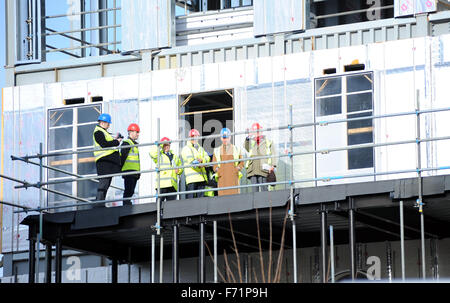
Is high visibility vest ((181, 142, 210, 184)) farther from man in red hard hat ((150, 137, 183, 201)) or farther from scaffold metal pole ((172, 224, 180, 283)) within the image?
scaffold metal pole ((172, 224, 180, 283))

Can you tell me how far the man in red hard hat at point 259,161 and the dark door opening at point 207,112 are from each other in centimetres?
142

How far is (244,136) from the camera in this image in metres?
24.5

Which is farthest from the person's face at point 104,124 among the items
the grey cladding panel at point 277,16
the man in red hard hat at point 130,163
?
the grey cladding panel at point 277,16

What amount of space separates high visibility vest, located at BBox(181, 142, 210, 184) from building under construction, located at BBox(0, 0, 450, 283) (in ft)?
2.77

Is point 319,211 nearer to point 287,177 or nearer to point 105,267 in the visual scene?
point 287,177

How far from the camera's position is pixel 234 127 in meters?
24.8

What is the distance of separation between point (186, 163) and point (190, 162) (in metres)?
0.10

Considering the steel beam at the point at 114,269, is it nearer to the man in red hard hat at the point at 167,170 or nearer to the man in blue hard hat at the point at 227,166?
the man in red hard hat at the point at 167,170

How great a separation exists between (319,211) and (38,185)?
20.0 feet

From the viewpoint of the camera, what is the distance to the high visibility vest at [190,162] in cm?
2293

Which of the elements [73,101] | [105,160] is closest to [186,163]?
[105,160]

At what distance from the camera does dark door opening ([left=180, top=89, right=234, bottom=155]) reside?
2522 cm

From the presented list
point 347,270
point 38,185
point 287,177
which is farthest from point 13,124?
point 347,270

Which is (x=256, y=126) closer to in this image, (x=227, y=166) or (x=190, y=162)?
(x=227, y=166)
